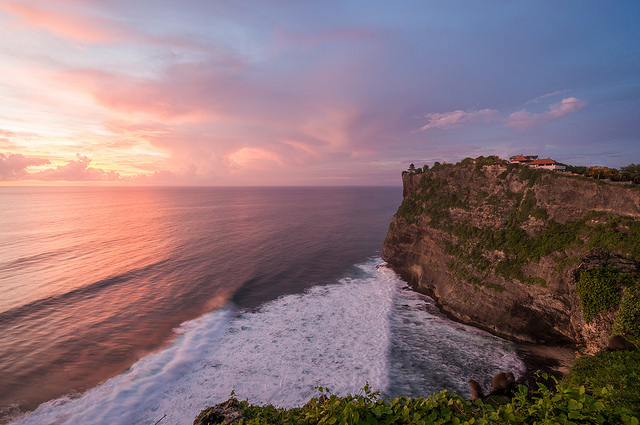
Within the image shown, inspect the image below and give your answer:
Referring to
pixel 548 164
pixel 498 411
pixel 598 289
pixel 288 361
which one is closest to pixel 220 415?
pixel 498 411

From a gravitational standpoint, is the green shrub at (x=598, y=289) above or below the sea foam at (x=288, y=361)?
above

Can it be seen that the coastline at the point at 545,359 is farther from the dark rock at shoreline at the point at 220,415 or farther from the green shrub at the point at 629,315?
the dark rock at shoreline at the point at 220,415

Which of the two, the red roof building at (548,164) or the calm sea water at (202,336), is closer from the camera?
the calm sea water at (202,336)

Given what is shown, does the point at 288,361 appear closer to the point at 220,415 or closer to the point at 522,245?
the point at 220,415

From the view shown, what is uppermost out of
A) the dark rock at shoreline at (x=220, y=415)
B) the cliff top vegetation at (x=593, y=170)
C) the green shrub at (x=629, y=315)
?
the cliff top vegetation at (x=593, y=170)

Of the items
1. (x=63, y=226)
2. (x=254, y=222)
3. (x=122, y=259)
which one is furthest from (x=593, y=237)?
(x=63, y=226)

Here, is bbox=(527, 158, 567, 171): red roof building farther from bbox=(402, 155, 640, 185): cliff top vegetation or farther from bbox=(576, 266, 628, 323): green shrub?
bbox=(576, 266, 628, 323): green shrub

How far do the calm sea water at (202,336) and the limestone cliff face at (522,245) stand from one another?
10.7ft

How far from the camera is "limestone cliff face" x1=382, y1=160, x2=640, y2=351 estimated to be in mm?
19906

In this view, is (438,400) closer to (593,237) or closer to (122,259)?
(593,237)

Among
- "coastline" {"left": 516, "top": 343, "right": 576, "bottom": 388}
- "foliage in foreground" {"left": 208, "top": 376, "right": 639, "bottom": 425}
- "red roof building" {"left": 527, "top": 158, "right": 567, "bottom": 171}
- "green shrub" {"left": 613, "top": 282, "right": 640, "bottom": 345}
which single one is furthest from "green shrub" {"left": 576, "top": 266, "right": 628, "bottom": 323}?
"red roof building" {"left": 527, "top": 158, "right": 567, "bottom": 171}

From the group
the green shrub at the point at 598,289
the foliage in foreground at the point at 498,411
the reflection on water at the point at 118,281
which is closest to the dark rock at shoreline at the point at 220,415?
the foliage in foreground at the point at 498,411

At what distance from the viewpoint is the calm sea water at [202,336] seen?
1775 cm

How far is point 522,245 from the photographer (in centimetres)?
2530
